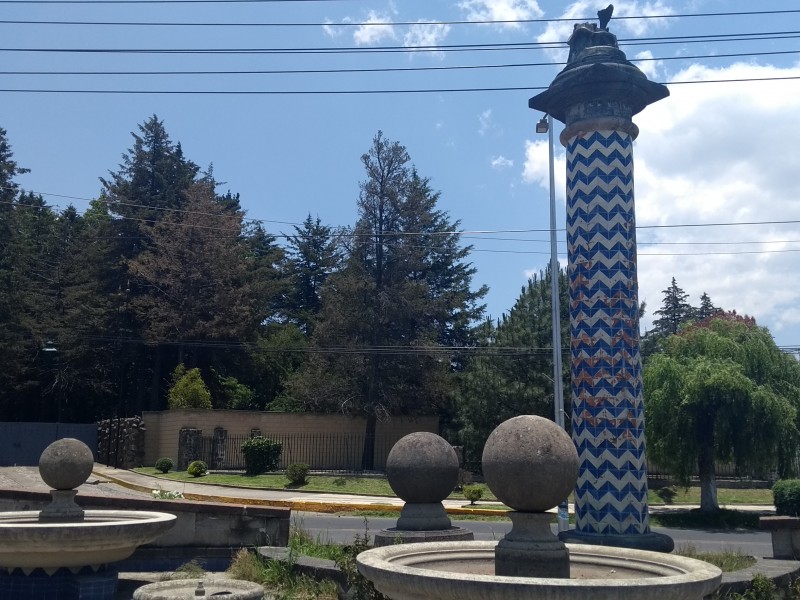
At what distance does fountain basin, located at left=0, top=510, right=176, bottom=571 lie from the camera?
284 inches

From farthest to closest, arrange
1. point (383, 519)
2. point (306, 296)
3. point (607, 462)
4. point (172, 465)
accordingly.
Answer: point (306, 296), point (172, 465), point (383, 519), point (607, 462)

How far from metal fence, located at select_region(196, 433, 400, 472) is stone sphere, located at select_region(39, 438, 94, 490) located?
26.8m

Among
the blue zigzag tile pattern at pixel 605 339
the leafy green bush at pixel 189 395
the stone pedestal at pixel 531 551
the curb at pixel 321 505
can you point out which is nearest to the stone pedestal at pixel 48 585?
the stone pedestal at pixel 531 551

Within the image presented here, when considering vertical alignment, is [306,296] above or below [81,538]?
above

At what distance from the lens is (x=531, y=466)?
504 centimetres

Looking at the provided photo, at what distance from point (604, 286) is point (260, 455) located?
2521 cm

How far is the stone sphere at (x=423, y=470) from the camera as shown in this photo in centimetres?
856

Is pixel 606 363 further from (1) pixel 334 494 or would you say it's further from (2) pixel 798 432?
(1) pixel 334 494

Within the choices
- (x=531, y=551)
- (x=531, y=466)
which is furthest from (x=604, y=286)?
(x=531, y=551)

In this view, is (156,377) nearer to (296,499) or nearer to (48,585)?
(296,499)

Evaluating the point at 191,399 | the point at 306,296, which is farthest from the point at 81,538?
the point at 306,296

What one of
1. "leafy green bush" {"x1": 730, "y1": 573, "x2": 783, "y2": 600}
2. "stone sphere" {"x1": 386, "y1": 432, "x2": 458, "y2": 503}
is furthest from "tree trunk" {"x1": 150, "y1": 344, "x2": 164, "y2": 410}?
"leafy green bush" {"x1": 730, "y1": 573, "x2": 783, "y2": 600}

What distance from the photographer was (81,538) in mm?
7402

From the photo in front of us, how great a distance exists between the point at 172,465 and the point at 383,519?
49.7 ft
